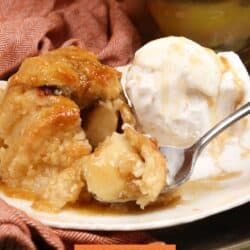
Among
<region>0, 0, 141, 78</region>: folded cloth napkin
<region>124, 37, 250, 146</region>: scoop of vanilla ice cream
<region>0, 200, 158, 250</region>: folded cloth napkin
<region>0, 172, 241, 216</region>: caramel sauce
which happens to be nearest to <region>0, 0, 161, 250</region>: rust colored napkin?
<region>0, 0, 141, 78</region>: folded cloth napkin

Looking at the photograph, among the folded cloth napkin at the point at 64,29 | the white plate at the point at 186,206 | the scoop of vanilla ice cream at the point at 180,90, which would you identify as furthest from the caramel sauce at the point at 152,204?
the folded cloth napkin at the point at 64,29

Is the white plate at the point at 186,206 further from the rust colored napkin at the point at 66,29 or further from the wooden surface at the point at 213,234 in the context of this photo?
the rust colored napkin at the point at 66,29

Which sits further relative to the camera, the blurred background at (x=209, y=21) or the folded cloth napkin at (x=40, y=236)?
the blurred background at (x=209, y=21)

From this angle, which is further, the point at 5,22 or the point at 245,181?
the point at 5,22

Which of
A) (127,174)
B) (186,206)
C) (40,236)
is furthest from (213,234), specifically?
(40,236)

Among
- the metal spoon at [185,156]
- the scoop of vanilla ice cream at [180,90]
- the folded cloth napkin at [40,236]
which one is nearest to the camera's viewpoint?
the folded cloth napkin at [40,236]

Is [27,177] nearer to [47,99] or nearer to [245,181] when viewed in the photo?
[47,99]

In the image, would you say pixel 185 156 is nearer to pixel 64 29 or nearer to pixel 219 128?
pixel 219 128

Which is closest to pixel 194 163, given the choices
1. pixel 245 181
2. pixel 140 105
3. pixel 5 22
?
pixel 245 181
